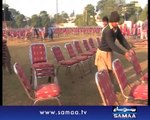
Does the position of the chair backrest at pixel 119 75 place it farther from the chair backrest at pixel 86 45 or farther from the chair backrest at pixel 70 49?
the chair backrest at pixel 86 45

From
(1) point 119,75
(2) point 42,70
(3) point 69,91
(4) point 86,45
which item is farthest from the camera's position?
(4) point 86,45

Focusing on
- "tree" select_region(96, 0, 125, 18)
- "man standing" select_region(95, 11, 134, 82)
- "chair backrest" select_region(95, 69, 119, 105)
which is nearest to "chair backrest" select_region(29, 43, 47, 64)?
"man standing" select_region(95, 11, 134, 82)

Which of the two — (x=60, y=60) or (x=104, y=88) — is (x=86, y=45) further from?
(x=104, y=88)

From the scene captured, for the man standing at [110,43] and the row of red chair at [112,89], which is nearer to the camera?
the row of red chair at [112,89]

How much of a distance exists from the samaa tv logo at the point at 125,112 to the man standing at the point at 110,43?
1.24 m

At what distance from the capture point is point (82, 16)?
54.2 feet

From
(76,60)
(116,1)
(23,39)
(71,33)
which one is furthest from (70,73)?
(71,33)

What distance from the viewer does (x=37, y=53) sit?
595cm

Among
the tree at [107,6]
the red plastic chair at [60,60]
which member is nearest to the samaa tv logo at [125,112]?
the red plastic chair at [60,60]

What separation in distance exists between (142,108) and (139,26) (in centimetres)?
1300

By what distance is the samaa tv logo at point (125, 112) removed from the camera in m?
3.18

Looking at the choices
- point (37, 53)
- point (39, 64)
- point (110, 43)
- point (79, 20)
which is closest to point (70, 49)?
point (37, 53)

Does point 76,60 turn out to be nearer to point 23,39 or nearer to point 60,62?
point 60,62

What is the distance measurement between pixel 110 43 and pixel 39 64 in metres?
1.58
